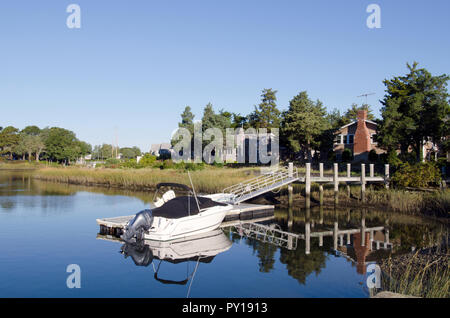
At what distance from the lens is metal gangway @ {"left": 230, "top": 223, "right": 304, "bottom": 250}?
55.8ft

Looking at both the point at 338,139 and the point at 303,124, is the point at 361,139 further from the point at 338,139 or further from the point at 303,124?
the point at 303,124

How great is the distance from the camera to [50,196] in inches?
1299

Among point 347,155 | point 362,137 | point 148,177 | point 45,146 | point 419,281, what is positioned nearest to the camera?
point 419,281

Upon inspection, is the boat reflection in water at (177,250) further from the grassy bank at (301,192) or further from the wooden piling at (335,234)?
the grassy bank at (301,192)

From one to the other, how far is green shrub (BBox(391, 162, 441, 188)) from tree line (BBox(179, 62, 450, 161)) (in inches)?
171

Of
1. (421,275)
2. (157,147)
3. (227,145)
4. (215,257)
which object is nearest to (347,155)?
(227,145)

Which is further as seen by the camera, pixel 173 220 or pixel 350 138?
pixel 350 138

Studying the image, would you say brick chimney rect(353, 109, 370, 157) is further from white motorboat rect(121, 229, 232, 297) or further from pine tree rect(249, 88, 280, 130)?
white motorboat rect(121, 229, 232, 297)

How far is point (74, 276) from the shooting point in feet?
39.1

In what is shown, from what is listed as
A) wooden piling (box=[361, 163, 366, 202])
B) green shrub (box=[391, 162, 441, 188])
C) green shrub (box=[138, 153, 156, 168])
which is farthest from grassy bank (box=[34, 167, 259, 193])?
green shrub (box=[391, 162, 441, 188])

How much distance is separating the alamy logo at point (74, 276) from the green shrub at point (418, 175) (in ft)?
72.3

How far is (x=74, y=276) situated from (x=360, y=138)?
4074cm
